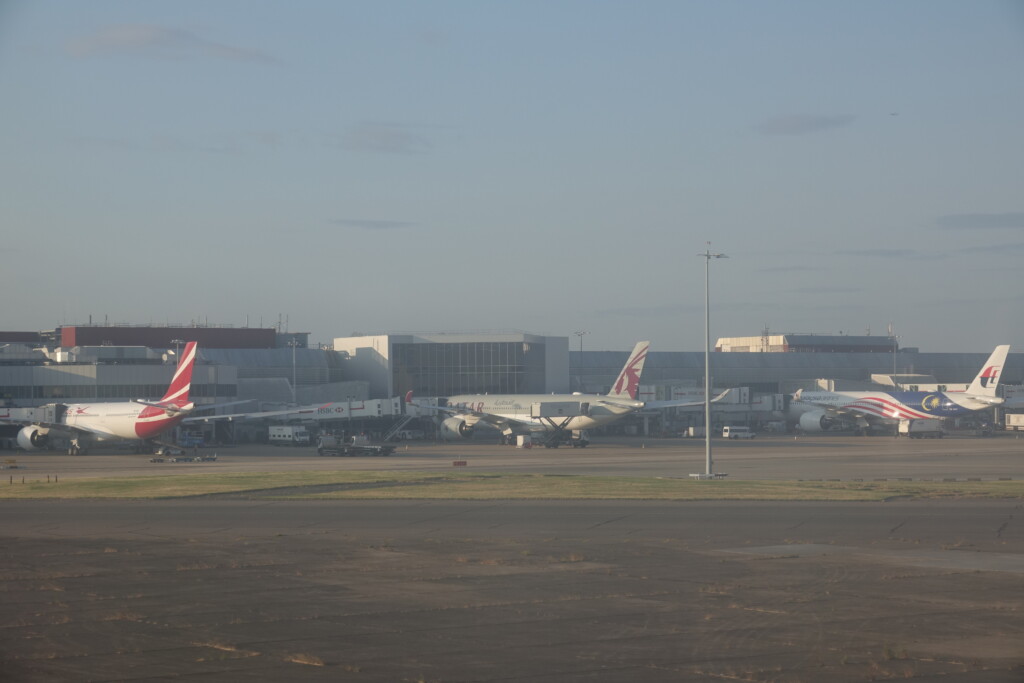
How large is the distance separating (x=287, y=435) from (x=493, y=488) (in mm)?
58200

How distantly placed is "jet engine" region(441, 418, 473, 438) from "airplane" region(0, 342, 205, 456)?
27.1 metres

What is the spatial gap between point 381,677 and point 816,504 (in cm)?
2591

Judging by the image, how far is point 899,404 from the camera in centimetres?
10844

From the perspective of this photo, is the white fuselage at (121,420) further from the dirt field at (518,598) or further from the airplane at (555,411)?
the dirt field at (518,598)

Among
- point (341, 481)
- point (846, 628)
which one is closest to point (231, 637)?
point (846, 628)

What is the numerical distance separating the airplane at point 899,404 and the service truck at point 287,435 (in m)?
54.6

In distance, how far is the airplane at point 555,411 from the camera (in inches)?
3620

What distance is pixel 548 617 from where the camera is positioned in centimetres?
1900

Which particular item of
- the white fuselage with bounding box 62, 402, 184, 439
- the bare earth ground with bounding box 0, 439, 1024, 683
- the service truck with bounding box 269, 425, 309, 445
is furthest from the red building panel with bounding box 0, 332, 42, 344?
the bare earth ground with bounding box 0, 439, 1024, 683

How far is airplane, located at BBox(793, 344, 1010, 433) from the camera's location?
344ft

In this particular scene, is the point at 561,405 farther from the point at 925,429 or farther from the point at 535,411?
the point at 925,429

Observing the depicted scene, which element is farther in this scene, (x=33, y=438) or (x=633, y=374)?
(x=633, y=374)

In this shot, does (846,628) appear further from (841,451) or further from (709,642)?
(841,451)

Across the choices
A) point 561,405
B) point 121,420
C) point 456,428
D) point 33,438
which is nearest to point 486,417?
point 456,428
